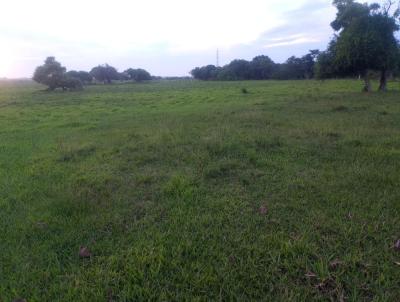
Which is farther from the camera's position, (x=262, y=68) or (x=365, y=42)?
(x=262, y=68)

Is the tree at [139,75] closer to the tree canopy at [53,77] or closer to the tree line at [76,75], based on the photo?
the tree line at [76,75]

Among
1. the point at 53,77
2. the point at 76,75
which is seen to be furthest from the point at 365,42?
the point at 76,75

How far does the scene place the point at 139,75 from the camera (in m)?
91.6

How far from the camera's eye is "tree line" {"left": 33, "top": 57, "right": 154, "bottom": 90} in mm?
50188

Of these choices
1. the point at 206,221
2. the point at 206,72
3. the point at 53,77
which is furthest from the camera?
the point at 206,72

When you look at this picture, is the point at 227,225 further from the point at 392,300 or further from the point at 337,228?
the point at 392,300

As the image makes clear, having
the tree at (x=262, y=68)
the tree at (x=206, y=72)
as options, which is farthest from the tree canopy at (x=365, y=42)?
the tree at (x=206, y=72)

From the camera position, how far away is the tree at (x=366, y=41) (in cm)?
2362

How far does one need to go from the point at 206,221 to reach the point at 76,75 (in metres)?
81.9

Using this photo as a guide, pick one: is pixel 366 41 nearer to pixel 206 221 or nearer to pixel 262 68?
pixel 206 221

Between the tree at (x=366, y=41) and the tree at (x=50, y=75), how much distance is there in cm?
4107

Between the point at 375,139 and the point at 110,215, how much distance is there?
6986 mm

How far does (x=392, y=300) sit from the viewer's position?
9.19 ft

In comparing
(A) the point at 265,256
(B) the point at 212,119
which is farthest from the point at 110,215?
(B) the point at 212,119
